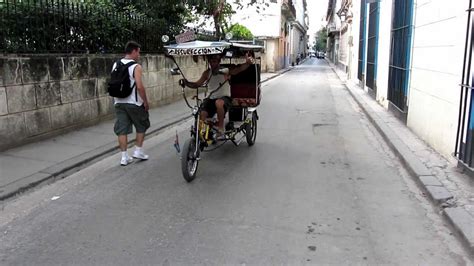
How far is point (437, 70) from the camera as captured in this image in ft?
25.2

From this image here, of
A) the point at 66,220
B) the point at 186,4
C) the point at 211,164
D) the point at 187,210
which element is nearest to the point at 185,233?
the point at 187,210

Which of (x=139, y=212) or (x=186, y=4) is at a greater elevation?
(x=186, y=4)

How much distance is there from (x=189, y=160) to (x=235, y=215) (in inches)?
56.5

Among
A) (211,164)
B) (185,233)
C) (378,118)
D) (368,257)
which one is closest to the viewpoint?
(368,257)

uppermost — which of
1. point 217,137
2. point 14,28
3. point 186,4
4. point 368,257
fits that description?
point 186,4

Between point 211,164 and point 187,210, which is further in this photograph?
→ point 211,164

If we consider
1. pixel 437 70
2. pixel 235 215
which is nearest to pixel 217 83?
pixel 235 215

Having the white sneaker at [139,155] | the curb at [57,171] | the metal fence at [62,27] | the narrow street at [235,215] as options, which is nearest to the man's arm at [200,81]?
the narrow street at [235,215]

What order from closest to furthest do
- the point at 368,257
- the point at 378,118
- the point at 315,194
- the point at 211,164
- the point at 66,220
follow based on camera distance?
the point at 368,257
the point at 66,220
the point at 315,194
the point at 211,164
the point at 378,118

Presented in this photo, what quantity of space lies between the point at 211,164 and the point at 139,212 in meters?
2.18

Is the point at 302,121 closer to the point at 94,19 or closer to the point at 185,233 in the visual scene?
the point at 94,19

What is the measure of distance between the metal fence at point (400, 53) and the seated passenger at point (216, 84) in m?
4.86

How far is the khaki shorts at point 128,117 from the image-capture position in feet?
22.5

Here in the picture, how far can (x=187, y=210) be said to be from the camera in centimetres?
497
